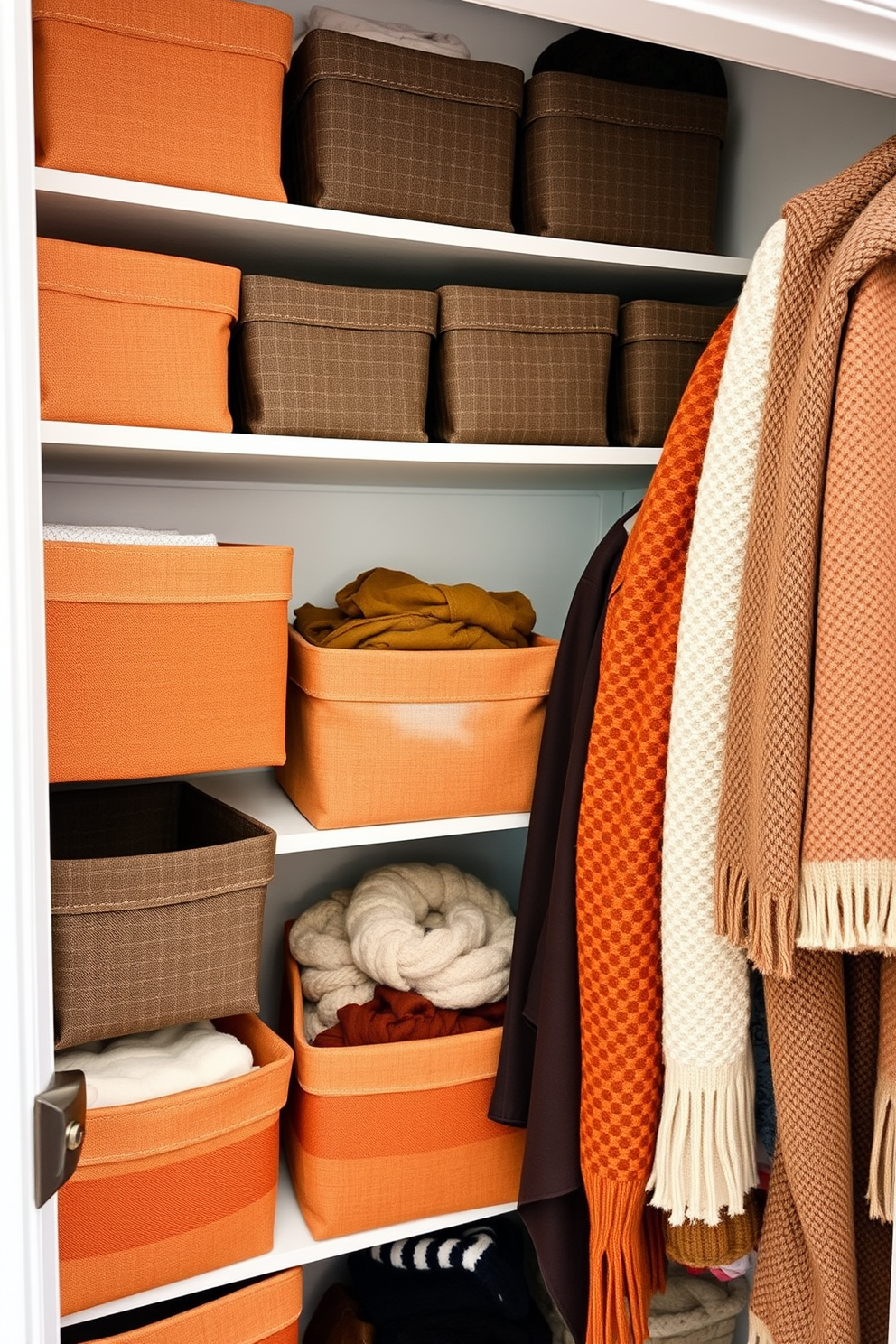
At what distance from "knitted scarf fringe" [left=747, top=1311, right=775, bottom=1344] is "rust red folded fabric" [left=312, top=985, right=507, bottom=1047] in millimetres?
440

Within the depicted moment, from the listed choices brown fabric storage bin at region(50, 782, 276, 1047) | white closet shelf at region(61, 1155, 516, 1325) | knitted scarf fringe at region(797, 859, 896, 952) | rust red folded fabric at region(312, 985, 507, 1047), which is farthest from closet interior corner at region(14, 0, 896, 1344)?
knitted scarf fringe at region(797, 859, 896, 952)

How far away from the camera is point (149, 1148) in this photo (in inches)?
43.2

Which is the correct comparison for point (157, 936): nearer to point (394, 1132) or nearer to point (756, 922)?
point (394, 1132)

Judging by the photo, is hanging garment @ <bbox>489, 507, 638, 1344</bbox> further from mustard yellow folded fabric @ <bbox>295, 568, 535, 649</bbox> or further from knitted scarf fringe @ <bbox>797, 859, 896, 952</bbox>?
knitted scarf fringe @ <bbox>797, 859, 896, 952</bbox>

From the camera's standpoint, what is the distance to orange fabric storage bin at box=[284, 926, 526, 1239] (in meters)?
1.25

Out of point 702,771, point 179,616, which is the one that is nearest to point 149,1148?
point 179,616

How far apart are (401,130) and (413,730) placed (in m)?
0.72

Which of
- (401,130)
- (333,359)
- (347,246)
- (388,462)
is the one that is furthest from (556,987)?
(401,130)

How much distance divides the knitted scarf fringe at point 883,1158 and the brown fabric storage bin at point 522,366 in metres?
0.84

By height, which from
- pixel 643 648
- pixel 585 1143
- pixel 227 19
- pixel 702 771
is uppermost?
pixel 227 19

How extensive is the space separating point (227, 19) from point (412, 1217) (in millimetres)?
1424

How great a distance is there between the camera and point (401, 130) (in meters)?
1.23

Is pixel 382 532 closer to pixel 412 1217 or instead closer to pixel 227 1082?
pixel 227 1082

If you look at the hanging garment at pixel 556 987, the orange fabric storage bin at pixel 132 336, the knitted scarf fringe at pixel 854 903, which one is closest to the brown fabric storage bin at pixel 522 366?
the hanging garment at pixel 556 987
